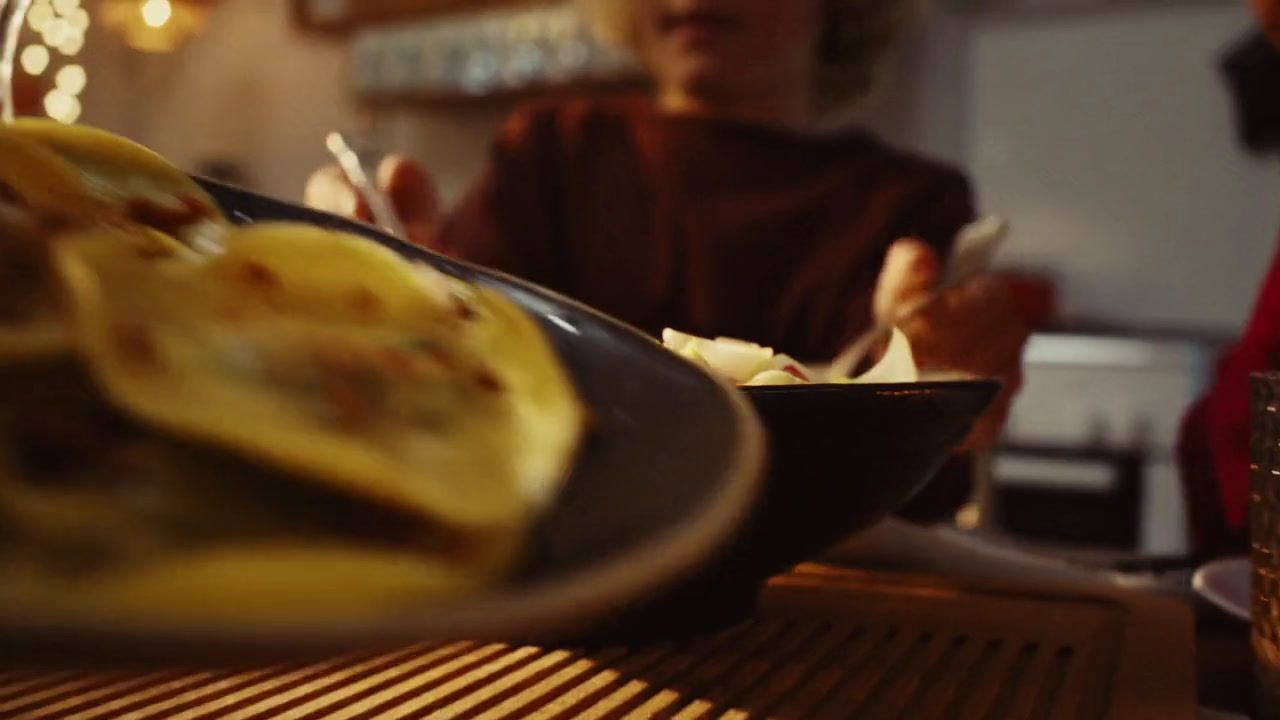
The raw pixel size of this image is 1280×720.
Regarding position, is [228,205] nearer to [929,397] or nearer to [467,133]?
[929,397]

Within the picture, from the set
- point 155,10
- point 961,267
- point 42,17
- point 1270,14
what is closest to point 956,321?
point 961,267

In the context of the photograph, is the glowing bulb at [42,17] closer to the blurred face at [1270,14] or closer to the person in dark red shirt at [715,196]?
the person in dark red shirt at [715,196]

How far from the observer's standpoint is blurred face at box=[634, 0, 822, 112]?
1112 mm

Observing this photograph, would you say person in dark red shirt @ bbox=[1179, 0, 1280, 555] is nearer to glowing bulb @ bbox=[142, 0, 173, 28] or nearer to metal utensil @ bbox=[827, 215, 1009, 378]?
metal utensil @ bbox=[827, 215, 1009, 378]

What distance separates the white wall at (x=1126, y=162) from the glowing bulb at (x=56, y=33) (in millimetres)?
2025

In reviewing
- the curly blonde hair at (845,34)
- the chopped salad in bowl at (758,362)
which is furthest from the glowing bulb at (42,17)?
the chopped salad in bowl at (758,362)

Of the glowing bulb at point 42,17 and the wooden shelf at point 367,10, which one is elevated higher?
the wooden shelf at point 367,10

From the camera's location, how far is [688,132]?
1.18 meters

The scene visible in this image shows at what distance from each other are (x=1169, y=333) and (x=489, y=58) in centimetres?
169

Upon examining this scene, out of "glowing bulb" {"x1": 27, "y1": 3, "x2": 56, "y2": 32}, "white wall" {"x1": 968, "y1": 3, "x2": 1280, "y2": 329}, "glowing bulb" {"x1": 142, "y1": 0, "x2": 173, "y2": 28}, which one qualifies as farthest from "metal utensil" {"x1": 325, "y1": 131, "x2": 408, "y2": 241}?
"white wall" {"x1": 968, "y1": 3, "x2": 1280, "y2": 329}

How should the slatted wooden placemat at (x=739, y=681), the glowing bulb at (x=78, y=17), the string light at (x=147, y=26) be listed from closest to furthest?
1. the slatted wooden placemat at (x=739, y=681)
2. the glowing bulb at (x=78, y=17)
3. the string light at (x=147, y=26)

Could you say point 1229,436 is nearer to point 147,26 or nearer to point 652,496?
point 652,496

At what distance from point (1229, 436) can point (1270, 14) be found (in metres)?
0.26

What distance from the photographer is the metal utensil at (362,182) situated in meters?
0.64
